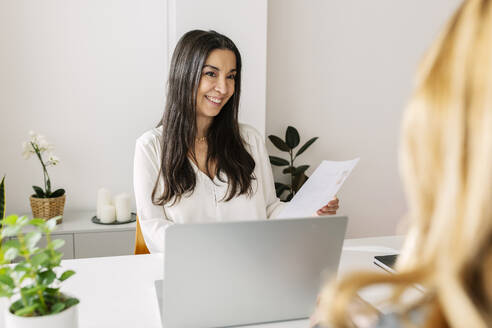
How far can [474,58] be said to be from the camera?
459 mm

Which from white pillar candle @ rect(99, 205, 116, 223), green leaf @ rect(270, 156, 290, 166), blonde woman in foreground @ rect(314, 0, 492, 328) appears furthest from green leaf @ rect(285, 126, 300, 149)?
blonde woman in foreground @ rect(314, 0, 492, 328)

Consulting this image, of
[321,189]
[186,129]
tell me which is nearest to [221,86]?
[186,129]

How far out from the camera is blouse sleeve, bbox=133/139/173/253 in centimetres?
186

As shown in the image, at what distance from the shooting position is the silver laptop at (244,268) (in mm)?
980

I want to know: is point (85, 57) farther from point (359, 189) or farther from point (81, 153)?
point (359, 189)

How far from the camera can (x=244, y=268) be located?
101cm

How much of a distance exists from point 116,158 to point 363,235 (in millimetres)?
2082

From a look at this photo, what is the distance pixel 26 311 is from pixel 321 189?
1044 mm

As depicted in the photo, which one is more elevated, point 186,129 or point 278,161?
point 186,129

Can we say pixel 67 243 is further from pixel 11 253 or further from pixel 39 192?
pixel 11 253

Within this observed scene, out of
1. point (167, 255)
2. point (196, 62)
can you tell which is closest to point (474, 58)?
point (167, 255)

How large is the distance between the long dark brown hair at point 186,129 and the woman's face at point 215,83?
0.10 ft

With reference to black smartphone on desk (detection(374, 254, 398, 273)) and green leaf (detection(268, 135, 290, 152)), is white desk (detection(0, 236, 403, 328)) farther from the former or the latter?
green leaf (detection(268, 135, 290, 152))

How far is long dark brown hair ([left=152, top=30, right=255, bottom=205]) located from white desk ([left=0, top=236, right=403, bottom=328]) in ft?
1.49
